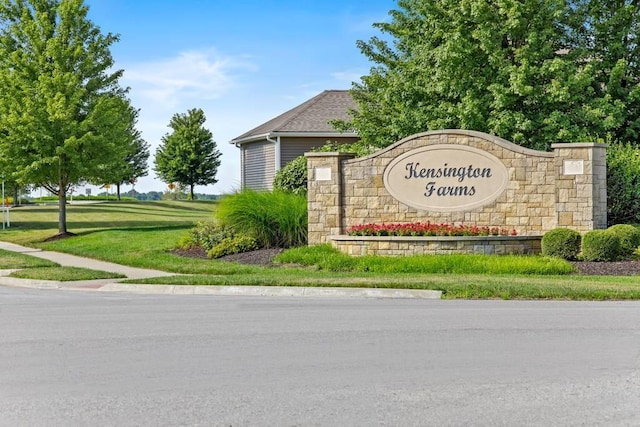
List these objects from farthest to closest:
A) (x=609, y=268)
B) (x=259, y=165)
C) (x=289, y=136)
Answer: (x=259, y=165) < (x=289, y=136) < (x=609, y=268)

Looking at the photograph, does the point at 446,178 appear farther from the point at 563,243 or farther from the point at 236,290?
the point at 236,290

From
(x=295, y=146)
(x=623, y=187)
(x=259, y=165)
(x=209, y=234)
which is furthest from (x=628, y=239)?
(x=259, y=165)

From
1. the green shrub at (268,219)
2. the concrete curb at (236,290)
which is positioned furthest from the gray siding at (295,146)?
the concrete curb at (236,290)

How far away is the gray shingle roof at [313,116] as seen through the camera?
110 ft

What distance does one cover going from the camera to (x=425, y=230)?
734 inches

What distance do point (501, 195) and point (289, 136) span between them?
15.5 metres

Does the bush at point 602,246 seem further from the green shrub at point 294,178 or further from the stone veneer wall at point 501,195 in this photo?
the green shrub at point 294,178

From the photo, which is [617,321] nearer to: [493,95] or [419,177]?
[419,177]

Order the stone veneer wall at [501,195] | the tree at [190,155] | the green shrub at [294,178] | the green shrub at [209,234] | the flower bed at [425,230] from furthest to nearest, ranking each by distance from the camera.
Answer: the tree at [190,155] → the green shrub at [294,178] → the green shrub at [209,234] → the stone veneer wall at [501,195] → the flower bed at [425,230]

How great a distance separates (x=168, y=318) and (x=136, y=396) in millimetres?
4396

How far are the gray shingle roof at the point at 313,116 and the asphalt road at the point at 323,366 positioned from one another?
2251 centimetres

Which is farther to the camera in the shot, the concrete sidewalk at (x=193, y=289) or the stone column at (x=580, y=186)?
the stone column at (x=580, y=186)

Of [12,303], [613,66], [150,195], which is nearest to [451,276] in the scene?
[12,303]

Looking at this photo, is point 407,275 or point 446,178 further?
point 446,178
